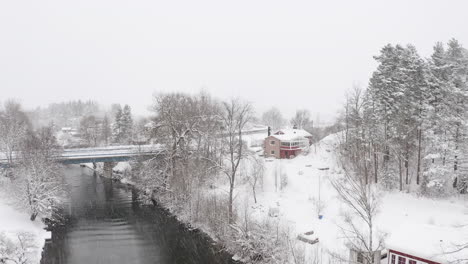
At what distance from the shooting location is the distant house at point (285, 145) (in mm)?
45844

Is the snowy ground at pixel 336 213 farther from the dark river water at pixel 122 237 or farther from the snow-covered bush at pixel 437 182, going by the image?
the dark river water at pixel 122 237

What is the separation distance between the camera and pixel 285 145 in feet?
151

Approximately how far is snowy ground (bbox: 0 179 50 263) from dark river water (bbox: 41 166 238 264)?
729 mm

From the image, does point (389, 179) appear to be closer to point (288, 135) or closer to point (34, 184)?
point (288, 135)

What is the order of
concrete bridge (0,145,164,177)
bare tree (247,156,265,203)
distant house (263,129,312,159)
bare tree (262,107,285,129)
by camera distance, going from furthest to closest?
bare tree (262,107,285,129)
distant house (263,129,312,159)
concrete bridge (0,145,164,177)
bare tree (247,156,265,203)

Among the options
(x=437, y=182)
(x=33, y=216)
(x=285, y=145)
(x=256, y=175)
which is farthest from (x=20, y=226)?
(x=437, y=182)

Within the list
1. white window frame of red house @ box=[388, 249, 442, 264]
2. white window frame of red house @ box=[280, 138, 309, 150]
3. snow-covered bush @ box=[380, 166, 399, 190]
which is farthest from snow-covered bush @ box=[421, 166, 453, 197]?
white window frame of red house @ box=[280, 138, 309, 150]

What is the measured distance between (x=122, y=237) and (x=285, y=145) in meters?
26.4

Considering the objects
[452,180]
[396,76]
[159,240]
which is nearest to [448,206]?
[452,180]

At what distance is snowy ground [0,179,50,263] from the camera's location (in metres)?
21.4

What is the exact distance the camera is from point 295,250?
723 inches

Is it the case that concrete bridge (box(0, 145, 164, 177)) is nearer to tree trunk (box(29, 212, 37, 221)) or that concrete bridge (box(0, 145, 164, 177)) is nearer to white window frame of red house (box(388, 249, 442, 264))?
tree trunk (box(29, 212, 37, 221))

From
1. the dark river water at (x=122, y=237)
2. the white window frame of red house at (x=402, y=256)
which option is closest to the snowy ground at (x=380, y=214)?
the white window frame of red house at (x=402, y=256)

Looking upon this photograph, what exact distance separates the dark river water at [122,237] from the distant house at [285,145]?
1955cm
